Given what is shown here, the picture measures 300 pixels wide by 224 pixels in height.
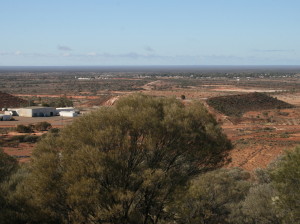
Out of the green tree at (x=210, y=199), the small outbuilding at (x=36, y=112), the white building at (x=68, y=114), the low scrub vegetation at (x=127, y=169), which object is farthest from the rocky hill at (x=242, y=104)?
the low scrub vegetation at (x=127, y=169)

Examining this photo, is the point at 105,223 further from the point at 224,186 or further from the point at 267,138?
the point at 267,138

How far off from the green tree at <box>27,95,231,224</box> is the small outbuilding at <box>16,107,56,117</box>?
52.2 m

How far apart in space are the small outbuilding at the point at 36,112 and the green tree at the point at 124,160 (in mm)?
52207

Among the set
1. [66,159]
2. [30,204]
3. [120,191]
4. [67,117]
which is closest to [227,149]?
[120,191]

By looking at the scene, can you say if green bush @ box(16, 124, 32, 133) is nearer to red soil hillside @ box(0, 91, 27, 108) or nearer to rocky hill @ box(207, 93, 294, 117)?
rocky hill @ box(207, 93, 294, 117)

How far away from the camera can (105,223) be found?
11.9 meters

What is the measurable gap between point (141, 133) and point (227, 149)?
3.59m

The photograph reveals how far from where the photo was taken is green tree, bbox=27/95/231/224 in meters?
11.6

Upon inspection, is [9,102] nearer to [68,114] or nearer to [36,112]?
[36,112]

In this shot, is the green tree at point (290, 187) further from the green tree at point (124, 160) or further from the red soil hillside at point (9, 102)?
the red soil hillside at point (9, 102)

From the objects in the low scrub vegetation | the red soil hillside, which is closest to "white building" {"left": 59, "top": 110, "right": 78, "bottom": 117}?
the red soil hillside

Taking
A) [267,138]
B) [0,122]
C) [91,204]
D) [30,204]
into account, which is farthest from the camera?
[0,122]

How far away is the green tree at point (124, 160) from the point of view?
11.6 m

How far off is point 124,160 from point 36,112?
5413 cm
